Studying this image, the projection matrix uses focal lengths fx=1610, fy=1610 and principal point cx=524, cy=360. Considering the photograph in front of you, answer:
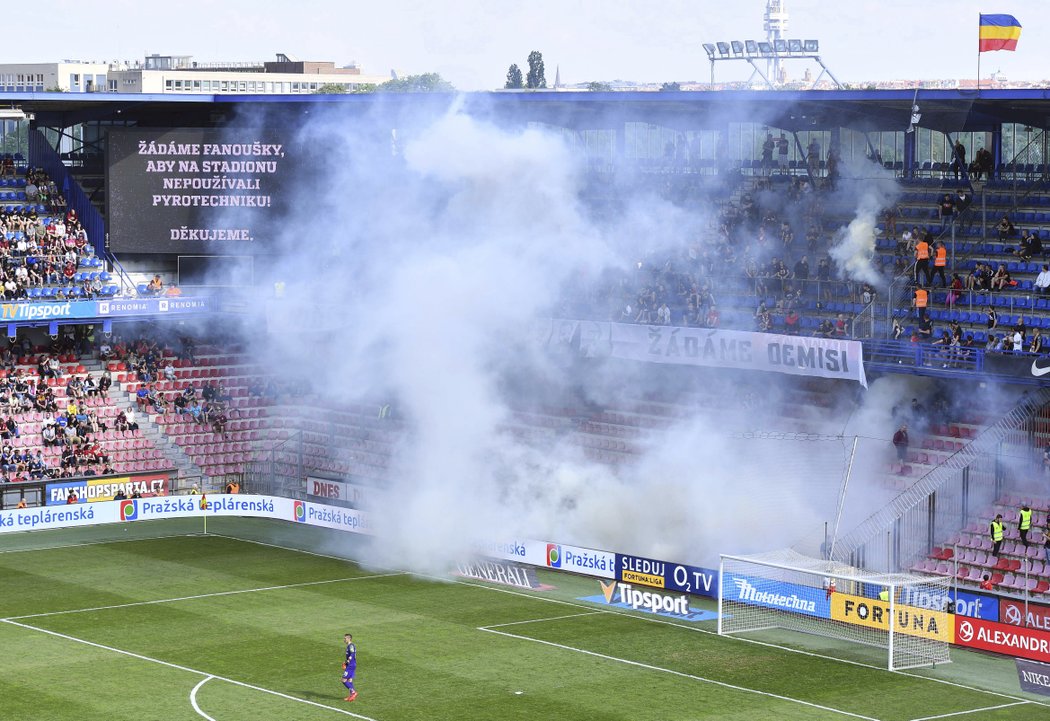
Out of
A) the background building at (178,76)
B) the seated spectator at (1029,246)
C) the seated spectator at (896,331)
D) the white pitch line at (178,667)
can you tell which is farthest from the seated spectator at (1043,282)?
the background building at (178,76)

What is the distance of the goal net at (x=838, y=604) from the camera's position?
2733 centimetres

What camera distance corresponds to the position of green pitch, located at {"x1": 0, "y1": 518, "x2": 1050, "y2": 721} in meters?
24.0

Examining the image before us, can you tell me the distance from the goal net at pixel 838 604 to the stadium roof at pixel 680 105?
11.3 metres

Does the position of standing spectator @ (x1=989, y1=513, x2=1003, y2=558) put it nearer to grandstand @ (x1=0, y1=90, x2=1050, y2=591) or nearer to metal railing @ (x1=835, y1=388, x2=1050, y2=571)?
grandstand @ (x1=0, y1=90, x2=1050, y2=591)

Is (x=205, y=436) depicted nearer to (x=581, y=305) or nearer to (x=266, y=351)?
(x=266, y=351)

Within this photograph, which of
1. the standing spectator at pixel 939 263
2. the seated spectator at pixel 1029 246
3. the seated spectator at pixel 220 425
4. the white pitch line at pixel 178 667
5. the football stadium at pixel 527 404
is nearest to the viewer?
the white pitch line at pixel 178 667

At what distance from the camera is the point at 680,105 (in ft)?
131

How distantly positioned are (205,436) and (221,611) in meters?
14.7

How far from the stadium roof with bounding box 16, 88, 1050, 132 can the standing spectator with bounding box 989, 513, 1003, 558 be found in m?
9.24

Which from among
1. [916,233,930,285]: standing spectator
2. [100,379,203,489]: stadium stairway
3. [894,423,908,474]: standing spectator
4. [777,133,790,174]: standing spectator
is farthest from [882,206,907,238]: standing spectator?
[100,379,203,489]: stadium stairway

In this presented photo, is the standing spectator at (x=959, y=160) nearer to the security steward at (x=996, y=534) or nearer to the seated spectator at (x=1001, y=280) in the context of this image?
the seated spectator at (x=1001, y=280)

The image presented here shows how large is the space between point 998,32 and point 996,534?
12.6 metres

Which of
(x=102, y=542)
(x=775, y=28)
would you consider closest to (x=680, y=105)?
(x=102, y=542)

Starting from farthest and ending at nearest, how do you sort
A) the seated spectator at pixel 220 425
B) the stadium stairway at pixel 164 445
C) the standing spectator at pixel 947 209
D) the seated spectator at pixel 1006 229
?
1. the seated spectator at pixel 220 425
2. the stadium stairway at pixel 164 445
3. the standing spectator at pixel 947 209
4. the seated spectator at pixel 1006 229
